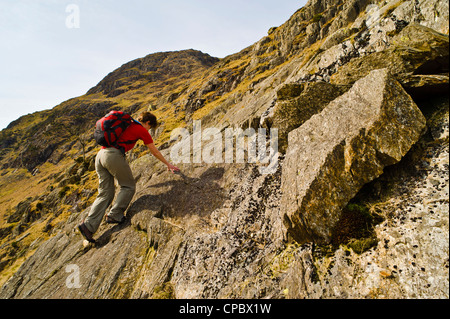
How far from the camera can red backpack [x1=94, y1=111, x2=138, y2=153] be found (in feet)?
25.2

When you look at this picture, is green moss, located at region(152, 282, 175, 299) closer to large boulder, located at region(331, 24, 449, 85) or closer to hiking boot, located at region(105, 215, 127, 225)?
hiking boot, located at region(105, 215, 127, 225)

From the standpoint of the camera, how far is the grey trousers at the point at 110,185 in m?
8.04

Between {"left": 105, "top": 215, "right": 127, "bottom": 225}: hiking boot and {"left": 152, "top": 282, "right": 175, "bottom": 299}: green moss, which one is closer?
{"left": 152, "top": 282, "right": 175, "bottom": 299}: green moss

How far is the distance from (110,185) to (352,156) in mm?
9224

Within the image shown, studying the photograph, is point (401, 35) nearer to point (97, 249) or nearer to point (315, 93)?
point (315, 93)

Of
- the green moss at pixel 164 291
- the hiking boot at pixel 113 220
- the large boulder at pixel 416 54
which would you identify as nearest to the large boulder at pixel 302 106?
the large boulder at pixel 416 54

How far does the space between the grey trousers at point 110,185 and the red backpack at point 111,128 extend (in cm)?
38

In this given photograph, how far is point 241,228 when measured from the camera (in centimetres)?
643

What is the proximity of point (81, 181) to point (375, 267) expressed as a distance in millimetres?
64952

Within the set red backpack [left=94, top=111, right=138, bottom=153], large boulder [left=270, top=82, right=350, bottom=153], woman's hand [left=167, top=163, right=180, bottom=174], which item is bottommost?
woman's hand [left=167, top=163, right=180, bottom=174]

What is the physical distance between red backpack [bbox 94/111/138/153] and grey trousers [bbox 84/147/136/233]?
0.38 m

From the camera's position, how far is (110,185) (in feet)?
28.3

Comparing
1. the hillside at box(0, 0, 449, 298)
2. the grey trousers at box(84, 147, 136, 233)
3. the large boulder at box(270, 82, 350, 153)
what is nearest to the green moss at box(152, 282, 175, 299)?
the hillside at box(0, 0, 449, 298)
